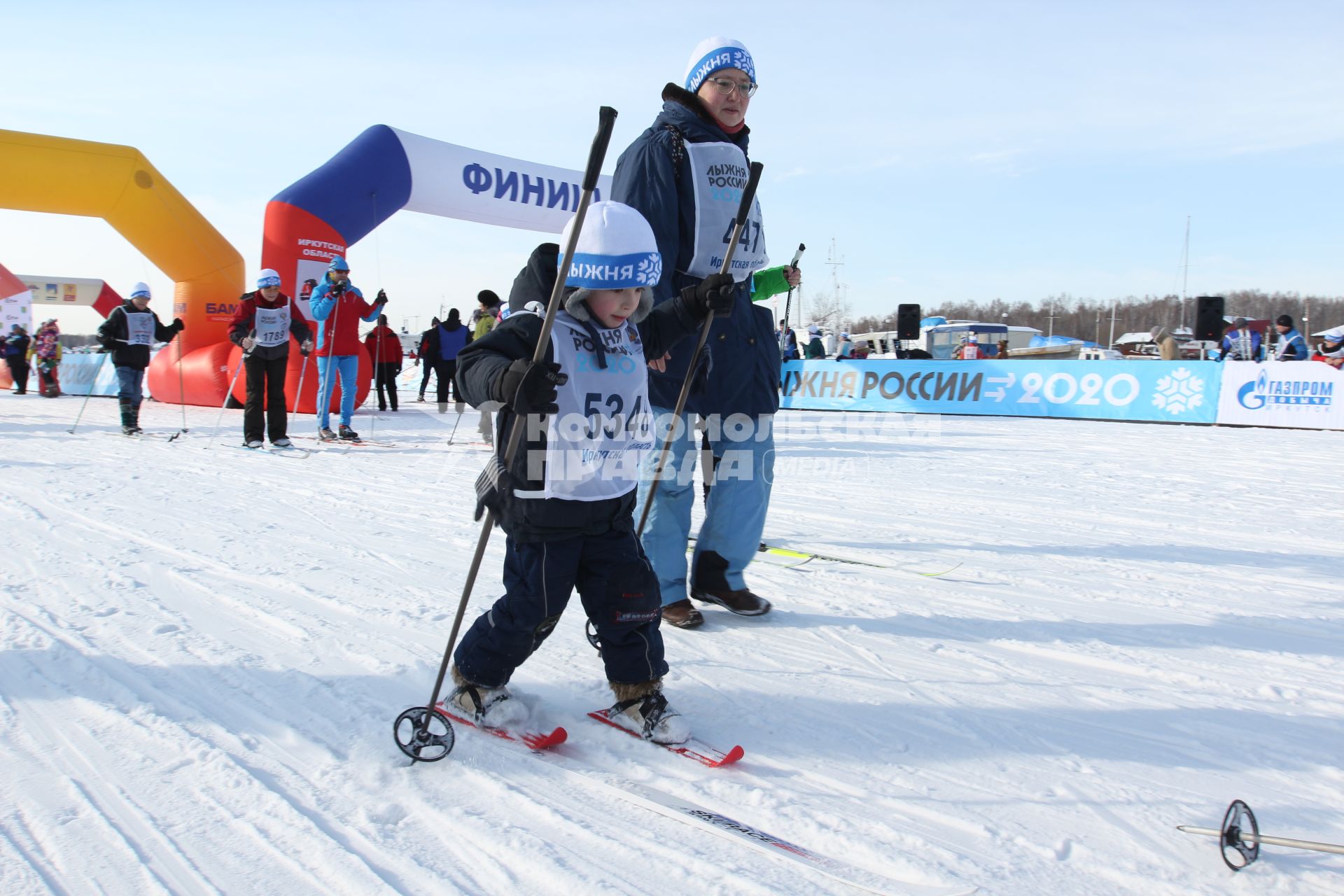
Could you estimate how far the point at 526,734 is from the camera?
2189mm

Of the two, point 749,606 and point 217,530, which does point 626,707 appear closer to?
point 749,606

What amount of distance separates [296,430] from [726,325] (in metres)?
8.25

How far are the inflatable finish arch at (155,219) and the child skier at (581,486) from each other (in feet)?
40.3

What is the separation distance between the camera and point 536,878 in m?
1.58

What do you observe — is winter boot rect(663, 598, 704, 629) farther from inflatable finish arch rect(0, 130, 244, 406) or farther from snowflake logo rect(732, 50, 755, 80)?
inflatable finish arch rect(0, 130, 244, 406)

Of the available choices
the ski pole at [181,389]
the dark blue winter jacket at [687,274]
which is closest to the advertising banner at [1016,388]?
the ski pole at [181,389]

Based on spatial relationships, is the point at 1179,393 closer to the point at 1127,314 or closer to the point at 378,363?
the point at 378,363

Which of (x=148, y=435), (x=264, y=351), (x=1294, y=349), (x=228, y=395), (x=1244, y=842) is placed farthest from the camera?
(x=1294, y=349)

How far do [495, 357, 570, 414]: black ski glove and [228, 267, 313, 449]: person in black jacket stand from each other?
7019 mm

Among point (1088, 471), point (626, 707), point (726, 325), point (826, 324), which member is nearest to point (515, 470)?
point (626, 707)

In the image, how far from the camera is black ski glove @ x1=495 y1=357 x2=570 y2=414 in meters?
1.96

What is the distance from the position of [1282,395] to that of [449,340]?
11455 millimetres

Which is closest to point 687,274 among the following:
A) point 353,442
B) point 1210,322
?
point 353,442

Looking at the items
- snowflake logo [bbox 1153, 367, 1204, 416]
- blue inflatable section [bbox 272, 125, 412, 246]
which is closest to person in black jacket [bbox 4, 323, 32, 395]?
blue inflatable section [bbox 272, 125, 412, 246]
